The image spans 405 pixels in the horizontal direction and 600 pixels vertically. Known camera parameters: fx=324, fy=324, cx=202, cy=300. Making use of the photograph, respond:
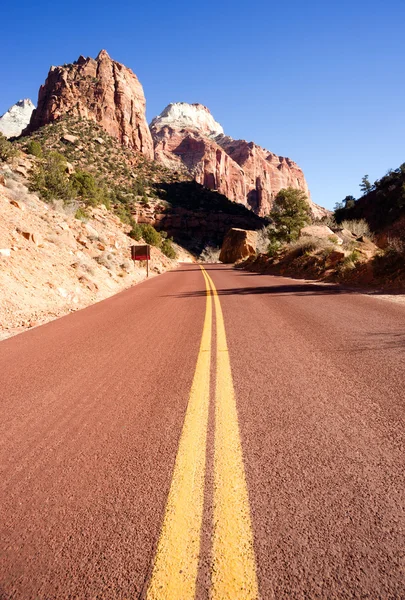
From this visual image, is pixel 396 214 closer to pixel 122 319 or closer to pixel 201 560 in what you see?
pixel 122 319

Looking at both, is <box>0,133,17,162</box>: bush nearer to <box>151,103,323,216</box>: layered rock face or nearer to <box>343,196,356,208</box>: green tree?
<box>343,196,356,208</box>: green tree

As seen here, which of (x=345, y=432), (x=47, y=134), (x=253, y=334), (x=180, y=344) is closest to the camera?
(x=345, y=432)

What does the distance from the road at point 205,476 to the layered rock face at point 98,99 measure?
96.3 meters

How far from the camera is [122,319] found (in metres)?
7.54

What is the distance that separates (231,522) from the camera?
1581 mm

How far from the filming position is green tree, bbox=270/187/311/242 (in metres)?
32.5

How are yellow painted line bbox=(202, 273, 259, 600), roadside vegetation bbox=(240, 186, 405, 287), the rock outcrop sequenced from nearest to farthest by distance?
yellow painted line bbox=(202, 273, 259, 600) < roadside vegetation bbox=(240, 186, 405, 287) < the rock outcrop

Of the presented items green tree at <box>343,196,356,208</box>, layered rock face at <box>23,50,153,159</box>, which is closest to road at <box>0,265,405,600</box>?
green tree at <box>343,196,356,208</box>

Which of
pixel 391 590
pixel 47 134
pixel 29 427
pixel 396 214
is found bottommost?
pixel 29 427

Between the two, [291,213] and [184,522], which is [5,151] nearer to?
[291,213]

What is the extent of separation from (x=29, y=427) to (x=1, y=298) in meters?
6.52

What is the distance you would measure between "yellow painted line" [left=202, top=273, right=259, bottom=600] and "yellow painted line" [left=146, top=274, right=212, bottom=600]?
3.5 inches

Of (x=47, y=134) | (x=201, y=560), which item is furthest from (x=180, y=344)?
(x=47, y=134)

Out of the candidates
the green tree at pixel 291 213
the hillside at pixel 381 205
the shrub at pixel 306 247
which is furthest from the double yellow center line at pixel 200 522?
the hillside at pixel 381 205
